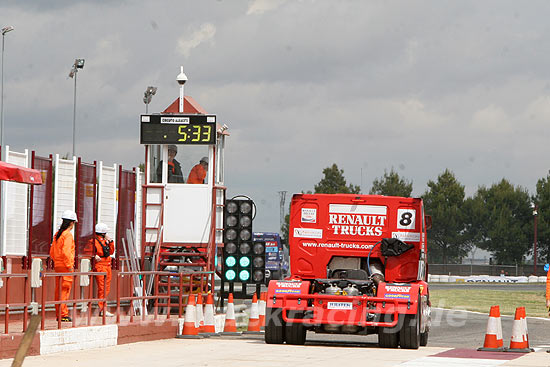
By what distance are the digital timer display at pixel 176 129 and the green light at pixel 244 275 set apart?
2.94 m

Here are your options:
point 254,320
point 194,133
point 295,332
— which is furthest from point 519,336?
point 194,133

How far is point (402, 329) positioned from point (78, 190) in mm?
7944

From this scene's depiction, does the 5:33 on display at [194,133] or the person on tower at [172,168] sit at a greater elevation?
the 5:33 on display at [194,133]

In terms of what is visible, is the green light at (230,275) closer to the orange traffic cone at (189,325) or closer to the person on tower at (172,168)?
Answer: the person on tower at (172,168)

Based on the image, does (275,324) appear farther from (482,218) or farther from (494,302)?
(482,218)

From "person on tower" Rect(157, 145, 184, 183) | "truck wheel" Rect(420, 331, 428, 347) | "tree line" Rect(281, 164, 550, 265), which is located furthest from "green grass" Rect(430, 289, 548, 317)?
"tree line" Rect(281, 164, 550, 265)

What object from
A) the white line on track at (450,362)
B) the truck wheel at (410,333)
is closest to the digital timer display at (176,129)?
the truck wheel at (410,333)

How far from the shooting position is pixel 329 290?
712 inches

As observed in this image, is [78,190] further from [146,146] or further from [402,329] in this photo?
[402,329]

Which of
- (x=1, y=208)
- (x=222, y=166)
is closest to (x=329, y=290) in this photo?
(x=1, y=208)

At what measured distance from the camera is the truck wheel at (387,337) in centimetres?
1770

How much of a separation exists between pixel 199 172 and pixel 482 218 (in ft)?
299

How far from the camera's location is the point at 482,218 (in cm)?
11256

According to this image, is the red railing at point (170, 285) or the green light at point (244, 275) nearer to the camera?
the red railing at point (170, 285)
